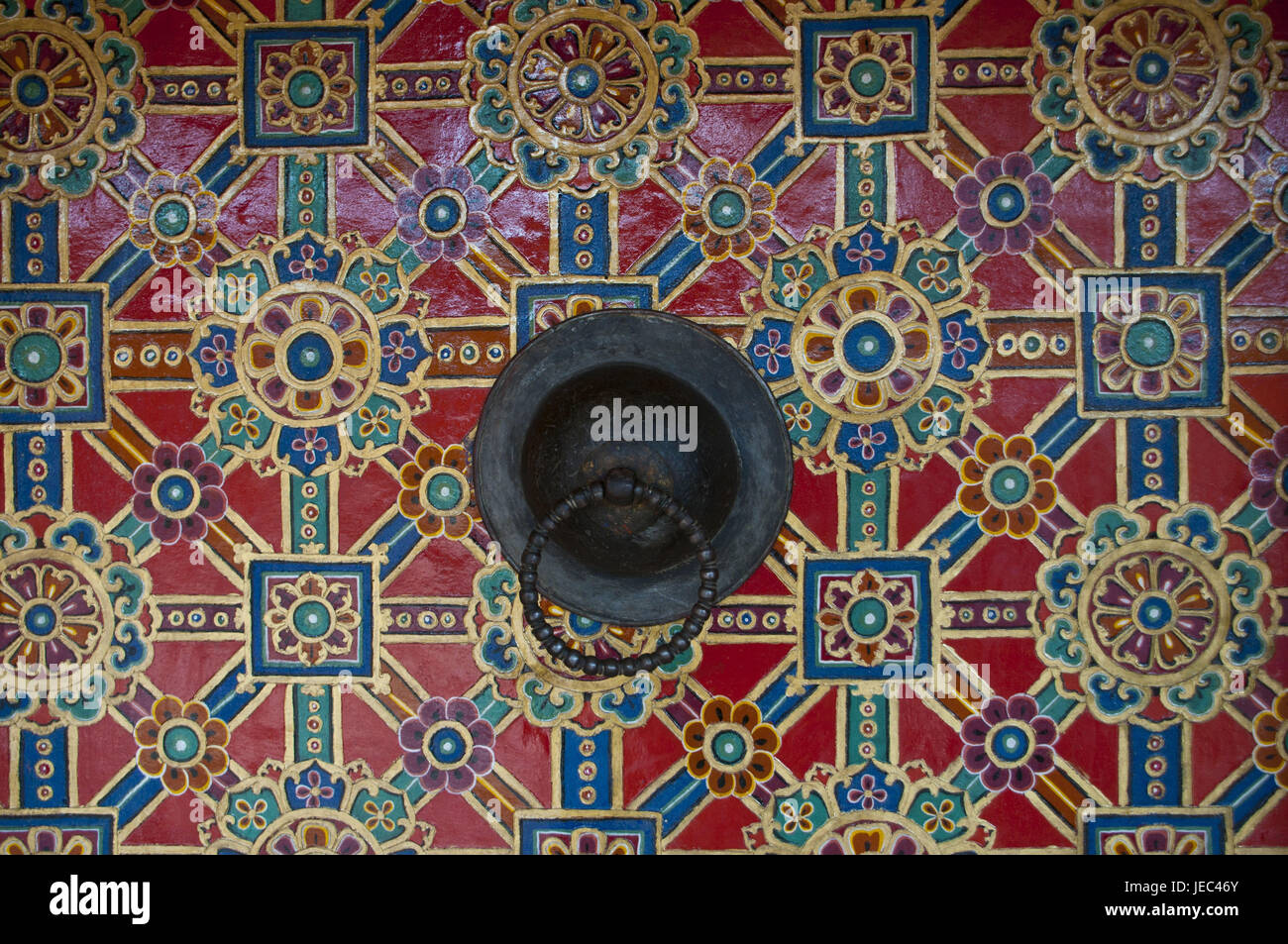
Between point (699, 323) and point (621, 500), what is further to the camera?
point (699, 323)

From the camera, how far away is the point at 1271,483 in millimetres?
1356

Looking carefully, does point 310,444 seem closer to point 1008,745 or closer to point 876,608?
point 876,608

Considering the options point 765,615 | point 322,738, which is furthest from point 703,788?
point 322,738

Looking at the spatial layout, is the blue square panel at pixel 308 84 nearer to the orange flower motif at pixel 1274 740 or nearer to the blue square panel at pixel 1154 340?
the blue square panel at pixel 1154 340

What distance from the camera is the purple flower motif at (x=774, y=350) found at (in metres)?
1.37

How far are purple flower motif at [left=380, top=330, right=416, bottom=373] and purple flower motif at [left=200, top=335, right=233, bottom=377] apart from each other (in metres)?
0.26

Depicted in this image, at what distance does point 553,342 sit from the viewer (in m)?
1.32

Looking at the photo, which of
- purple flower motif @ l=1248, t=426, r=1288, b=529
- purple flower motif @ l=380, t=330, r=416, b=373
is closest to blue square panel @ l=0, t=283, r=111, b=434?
purple flower motif @ l=380, t=330, r=416, b=373

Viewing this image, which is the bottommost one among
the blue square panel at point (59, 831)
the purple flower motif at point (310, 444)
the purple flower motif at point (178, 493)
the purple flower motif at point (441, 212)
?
the blue square panel at point (59, 831)

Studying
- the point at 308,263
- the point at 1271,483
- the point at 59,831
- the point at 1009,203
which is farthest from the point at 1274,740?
the point at 59,831

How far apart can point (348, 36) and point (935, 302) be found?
1.07 m

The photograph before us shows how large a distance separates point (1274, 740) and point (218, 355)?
1.88 meters

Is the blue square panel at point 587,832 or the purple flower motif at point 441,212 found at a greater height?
the purple flower motif at point 441,212

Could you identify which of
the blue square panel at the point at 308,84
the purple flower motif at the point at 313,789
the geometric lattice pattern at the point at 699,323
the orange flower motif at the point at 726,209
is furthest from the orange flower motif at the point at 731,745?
the blue square panel at the point at 308,84
